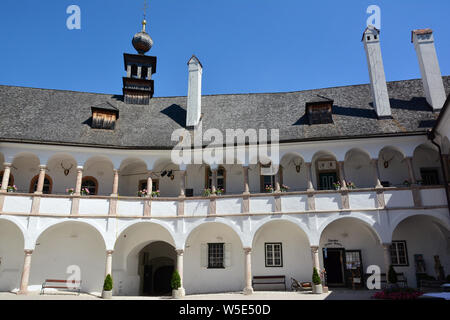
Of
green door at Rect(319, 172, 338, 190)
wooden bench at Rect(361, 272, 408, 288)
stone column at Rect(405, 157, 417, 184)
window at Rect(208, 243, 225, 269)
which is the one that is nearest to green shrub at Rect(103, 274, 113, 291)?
window at Rect(208, 243, 225, 269)

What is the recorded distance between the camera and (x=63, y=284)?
19750 millimetres

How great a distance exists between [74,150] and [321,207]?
13298 mm

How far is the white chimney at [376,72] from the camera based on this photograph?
20.7 meters

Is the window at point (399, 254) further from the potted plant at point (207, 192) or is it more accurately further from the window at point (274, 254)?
the potted plant at point (207, 192)

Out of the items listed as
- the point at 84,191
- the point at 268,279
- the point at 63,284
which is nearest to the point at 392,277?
the point at 268,279

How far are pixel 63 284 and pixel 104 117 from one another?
9557 millimetres

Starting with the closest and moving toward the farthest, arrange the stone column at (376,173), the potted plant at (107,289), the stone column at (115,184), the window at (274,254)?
the potted plant at (107,289) < the stone column at (376,173) < the stone column at (115,184) < the window at (274,254)

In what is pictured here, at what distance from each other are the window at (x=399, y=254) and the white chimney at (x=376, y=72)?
22.5ft

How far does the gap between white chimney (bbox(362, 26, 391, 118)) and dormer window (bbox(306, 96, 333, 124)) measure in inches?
103

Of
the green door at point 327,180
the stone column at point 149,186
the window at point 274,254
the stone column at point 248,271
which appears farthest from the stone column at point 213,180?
the green door at point 327,180

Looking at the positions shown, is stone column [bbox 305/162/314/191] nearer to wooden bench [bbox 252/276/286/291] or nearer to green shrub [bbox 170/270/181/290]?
wooden bench [bbox 252/276/286/291]

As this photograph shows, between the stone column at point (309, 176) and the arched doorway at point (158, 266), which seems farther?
the arched doorway at point (158, 266)

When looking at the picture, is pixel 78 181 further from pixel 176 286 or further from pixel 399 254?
pixel 399 254
